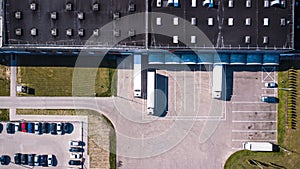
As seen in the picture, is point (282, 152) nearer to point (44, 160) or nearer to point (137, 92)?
point (137, 92)

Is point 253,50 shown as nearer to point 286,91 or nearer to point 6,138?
point 286,91

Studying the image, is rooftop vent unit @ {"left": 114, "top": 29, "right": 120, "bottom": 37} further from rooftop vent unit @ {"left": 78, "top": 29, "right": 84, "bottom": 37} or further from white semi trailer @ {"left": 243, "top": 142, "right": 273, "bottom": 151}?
white semi trailer @ {"left": 243, "top": 142, "right": 273, "bottom": 151}

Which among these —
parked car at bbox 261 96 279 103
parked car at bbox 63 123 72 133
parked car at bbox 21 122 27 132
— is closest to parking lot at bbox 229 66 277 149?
parked car at bbox 261 96 279 103

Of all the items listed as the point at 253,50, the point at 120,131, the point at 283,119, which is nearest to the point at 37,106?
the point at 120,131

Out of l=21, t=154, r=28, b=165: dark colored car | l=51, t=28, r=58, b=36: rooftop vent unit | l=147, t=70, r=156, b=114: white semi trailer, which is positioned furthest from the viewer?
l=21, t=154, r=28, b=165: dark colored car

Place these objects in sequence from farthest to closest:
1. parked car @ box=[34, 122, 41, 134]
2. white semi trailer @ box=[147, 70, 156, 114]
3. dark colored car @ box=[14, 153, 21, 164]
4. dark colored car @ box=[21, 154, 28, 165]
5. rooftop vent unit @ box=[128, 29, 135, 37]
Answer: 1. dark colored car @ box=[21, 154, 28, 165]
2. dark colored car @ box=[14, 153, 21, 164]
3. parked car @ box=[34, 122, 41, 134]
4. white semi trailer @ box=[147, 70, 156, 114]
5. rooftop vent unit @ box=[128, 29, 135, 37]

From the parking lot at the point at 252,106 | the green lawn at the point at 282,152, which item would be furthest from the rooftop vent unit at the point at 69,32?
the green lawn at the point at 282,152
